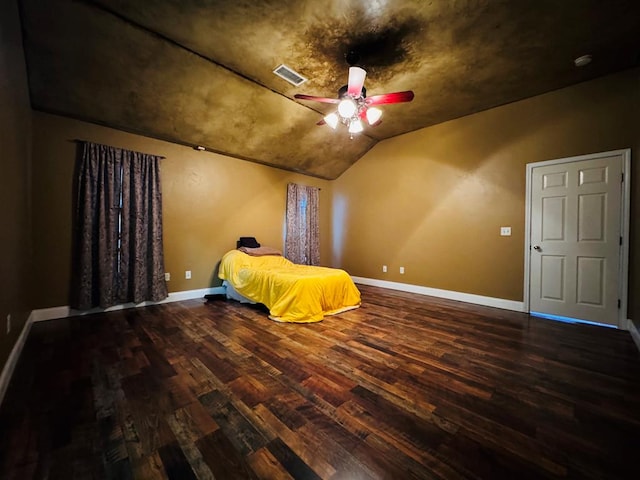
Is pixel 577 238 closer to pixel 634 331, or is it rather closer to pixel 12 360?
pixel 634 331

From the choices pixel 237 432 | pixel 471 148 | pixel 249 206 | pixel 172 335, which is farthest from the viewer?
pixel 249 206

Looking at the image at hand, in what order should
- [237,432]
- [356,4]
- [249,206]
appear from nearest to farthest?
[237,432], [356,4], [249,206]

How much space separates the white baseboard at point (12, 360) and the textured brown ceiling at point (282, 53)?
254 cm

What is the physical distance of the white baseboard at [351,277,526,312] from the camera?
3.68 meters

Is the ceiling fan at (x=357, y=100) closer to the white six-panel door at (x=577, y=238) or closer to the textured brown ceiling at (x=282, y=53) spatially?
the textured brown ceiling at (x=282, y=53)

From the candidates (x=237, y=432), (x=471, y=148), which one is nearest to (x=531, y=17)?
(x=471, y=148)

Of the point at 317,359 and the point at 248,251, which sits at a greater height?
the point at 248,251

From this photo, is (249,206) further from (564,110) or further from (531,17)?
(564,110)

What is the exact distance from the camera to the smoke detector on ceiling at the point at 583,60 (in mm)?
2725

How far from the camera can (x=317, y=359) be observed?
2.13 meters

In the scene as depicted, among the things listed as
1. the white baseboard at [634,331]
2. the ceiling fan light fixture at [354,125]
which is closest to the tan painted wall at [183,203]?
the ceiling fan light fixture at [354,125]

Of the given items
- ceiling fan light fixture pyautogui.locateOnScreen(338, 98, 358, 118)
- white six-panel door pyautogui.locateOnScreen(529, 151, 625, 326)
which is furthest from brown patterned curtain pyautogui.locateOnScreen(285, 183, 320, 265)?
white six-panel door pyautogui.locateOnScreen(529, 151, 625, 326)

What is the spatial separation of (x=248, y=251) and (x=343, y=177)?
118 inches

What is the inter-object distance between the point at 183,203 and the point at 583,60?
5.43m
